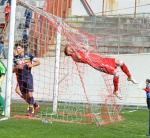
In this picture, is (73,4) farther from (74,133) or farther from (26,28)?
(74,133)

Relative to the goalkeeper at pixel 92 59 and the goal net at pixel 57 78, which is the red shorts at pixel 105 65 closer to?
the goalkeeper at pixel 92 59

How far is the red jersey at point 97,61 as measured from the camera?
48.0 feet

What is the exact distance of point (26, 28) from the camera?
2189cm

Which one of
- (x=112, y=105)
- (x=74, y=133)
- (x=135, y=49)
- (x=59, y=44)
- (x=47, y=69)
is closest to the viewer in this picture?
(x=74, y=133)

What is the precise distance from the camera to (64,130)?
12.1 m

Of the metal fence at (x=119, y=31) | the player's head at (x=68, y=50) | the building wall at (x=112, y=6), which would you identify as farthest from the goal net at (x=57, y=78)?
the building wall at (x=112, y=6)

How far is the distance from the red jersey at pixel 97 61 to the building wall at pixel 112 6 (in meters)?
19.0

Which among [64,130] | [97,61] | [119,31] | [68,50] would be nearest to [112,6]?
[119,31]

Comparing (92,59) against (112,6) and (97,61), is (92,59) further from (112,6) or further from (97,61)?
(112,6)

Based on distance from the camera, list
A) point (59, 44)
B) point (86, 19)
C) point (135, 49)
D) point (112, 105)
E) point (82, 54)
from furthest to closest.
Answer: point (86, 19)
point (135, 49)
point (59, 44)
point (112, 105)
point (82, 54)

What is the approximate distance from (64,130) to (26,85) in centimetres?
370

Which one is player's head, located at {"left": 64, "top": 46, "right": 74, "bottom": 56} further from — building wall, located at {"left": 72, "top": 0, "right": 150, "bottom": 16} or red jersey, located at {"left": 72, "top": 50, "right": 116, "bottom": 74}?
building wall, located at {"left": 72, "top": 0, "right": 150, "bottom": 16}

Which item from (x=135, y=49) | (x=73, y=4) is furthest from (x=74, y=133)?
(x=73, y=4)

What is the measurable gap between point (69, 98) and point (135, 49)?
5.24 meters
